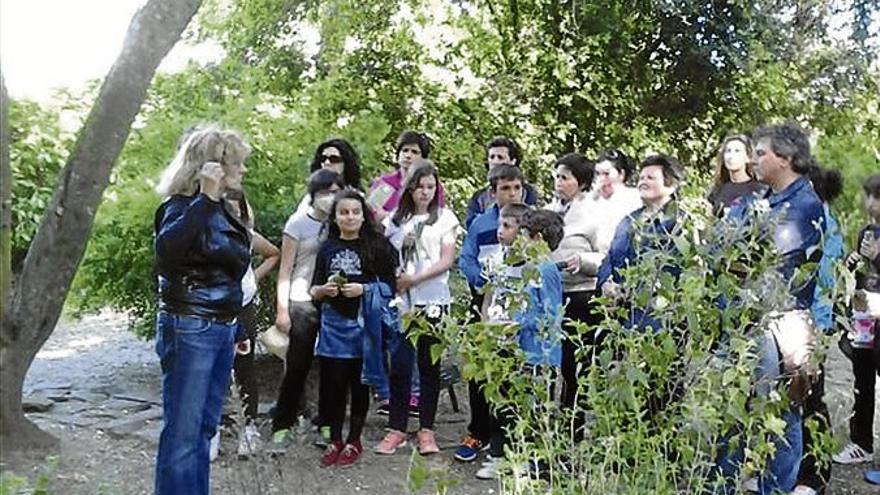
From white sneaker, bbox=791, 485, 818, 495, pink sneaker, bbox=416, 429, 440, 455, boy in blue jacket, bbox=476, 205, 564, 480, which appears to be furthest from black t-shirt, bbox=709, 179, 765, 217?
pink sneaker, bbox=416, 429, 440, 455

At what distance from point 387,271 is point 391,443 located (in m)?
0.89

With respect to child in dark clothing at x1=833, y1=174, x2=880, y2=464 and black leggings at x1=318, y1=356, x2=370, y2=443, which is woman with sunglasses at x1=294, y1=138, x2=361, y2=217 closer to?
black leggings at x1=318, y1=356, x2=370, y2=443

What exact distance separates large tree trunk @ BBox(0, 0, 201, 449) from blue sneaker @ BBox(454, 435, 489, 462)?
2033 millimetres

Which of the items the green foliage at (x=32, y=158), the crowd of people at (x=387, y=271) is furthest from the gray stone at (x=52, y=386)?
the crowd of people at (x=387, y=271)

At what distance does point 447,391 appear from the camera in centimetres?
677

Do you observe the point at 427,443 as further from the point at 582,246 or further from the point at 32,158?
the point at 32,158

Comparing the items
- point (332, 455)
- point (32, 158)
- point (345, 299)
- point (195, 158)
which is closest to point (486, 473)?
point (332, 455)

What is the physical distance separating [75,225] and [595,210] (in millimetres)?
2480

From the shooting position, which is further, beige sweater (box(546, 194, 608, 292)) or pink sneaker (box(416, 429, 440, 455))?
pink sneaker (box(416, 429, 440, 455))

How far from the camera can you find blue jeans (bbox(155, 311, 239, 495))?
3.88m

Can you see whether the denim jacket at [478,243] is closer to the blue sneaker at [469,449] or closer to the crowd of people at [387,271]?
the crowd of people at [387,271]

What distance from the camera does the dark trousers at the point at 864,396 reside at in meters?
5.19

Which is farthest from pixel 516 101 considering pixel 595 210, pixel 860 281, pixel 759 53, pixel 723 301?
pixel 723 301

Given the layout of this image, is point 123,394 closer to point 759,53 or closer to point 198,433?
point 198,433
